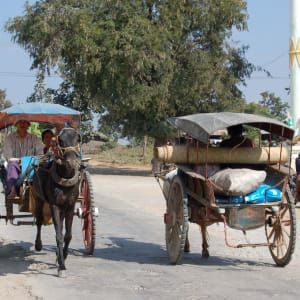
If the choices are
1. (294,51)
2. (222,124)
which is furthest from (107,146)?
(222,124)

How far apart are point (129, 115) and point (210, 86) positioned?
5.01 m

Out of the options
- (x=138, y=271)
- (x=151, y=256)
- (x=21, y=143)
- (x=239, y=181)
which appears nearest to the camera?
(x=239, y=181)

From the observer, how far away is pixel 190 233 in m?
14.1

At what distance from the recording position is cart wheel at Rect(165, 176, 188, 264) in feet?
30.9

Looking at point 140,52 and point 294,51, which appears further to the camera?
point 140,52

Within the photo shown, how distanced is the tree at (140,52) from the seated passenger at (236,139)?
2527 centimetres

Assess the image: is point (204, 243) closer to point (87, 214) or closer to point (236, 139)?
point (236, 139)

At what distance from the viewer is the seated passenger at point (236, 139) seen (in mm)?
10136

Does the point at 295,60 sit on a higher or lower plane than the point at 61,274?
higher

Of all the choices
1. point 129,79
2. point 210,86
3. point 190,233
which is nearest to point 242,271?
point 190,233

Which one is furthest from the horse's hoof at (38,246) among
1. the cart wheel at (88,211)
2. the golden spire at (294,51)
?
the golden spire at (294,51)

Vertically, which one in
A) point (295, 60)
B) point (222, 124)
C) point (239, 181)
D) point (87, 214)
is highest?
point (295, 60)

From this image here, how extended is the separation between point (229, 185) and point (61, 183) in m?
2.25

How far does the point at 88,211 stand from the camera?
1078 cm
